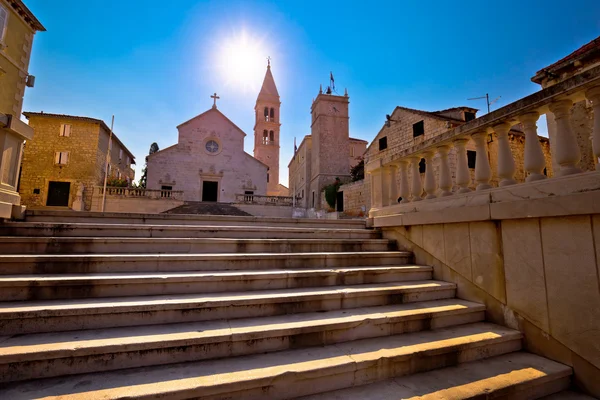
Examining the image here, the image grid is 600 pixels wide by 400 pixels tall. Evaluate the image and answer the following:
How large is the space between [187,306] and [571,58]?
39.6 feet

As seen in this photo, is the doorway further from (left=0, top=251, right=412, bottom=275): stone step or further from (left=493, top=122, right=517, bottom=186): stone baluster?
(left=493, top=122, right=517, bottom=186): stone baluster

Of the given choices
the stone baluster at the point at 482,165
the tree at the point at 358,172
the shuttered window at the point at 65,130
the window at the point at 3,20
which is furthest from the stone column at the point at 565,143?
the shuttered window at the point at 65,130

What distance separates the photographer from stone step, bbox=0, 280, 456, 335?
2.04 metres

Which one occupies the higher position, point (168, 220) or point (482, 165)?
point (482, 165)

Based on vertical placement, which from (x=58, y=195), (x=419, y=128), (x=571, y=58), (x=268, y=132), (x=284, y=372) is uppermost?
(x=268, y=132)

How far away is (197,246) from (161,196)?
57.4ft

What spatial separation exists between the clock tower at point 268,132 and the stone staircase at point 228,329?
34.4 meters

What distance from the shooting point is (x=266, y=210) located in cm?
2020

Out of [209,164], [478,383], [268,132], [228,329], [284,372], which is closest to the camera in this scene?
[284,372]

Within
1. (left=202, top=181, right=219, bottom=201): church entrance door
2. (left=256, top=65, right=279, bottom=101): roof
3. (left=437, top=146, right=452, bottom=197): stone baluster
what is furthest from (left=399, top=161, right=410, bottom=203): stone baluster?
(left=256, top=65, right=279, bottom=101): roof

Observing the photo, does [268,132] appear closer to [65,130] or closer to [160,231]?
[65,130]

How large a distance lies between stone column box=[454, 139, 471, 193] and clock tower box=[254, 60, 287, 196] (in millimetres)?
34375

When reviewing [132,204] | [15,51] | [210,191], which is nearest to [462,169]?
[132,204]

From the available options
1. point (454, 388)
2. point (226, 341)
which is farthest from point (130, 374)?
point (454, 388)
